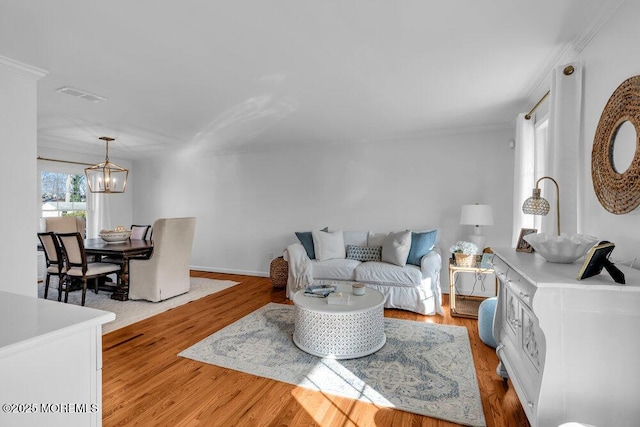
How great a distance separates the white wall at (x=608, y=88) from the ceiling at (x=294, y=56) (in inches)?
5.0

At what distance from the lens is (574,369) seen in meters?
1.35

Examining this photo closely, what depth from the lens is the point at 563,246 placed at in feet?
5.42

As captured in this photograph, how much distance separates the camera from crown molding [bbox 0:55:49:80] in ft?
7.75

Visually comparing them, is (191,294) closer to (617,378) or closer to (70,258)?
(70,258)

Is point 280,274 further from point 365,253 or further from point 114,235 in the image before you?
point 114,235

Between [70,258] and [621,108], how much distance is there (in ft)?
17.6

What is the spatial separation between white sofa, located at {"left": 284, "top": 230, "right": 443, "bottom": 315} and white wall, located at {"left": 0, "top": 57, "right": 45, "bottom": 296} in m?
2.70

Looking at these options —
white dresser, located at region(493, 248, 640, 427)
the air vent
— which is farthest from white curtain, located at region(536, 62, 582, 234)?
the air vent

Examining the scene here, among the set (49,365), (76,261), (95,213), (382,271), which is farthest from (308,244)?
(95,213)

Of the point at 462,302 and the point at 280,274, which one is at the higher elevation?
the point at 280,274

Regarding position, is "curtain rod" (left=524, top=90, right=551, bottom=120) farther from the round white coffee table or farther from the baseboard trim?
the baseboard trim

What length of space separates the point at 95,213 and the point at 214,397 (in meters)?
5.62

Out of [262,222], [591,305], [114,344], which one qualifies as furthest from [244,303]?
[591,305]

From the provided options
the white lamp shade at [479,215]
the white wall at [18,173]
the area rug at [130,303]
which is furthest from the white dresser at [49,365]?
the white lamp shade at [479,215]
